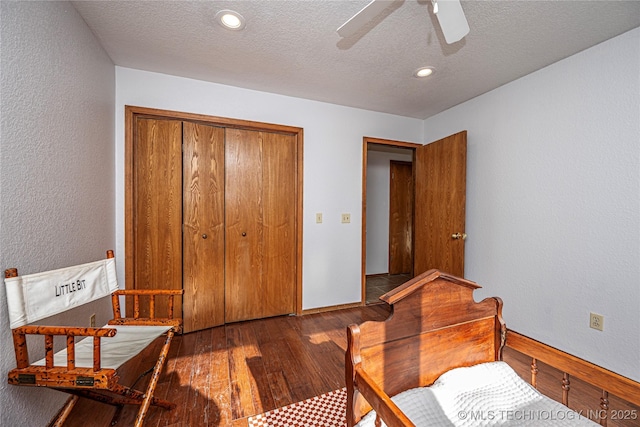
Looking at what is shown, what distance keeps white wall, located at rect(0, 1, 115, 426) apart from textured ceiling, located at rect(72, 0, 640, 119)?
0.36 meters

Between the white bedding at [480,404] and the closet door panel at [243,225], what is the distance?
192cm

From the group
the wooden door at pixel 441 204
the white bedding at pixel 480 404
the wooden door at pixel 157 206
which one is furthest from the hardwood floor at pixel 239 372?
the wooden door at pixel 441 204

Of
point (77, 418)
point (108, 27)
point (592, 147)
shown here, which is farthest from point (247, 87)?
point (592, 147)

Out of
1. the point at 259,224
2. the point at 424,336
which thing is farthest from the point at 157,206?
the point at 424,336

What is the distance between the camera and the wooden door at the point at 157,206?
2.25 m

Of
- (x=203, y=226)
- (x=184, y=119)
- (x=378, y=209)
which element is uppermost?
(x=184, y=119)

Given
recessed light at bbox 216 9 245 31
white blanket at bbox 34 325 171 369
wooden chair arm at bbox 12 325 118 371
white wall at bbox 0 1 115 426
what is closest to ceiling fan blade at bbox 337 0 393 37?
recessed light at bbox 216 9 245 31

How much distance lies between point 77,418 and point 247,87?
8.89 feet

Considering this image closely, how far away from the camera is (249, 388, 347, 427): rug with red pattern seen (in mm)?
1377

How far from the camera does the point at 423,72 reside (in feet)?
7.49

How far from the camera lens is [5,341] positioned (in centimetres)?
107

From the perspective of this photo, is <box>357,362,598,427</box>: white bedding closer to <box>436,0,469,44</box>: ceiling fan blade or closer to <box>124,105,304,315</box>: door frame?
<box>436,0,469,44</box>: ceiling fan blade

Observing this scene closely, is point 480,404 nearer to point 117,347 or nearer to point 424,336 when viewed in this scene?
point 424,336

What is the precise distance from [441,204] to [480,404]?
7.43 ft
